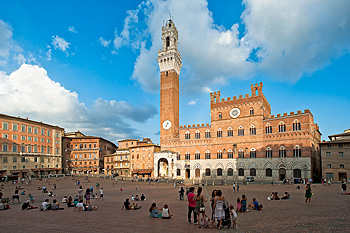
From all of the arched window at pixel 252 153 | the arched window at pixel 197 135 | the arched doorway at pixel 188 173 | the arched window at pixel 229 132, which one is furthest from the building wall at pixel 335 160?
the arched doorway at pixel 188 173

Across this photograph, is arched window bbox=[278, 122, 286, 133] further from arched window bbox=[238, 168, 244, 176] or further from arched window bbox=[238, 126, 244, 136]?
arched window bbox=[238, 168, 244, 176]

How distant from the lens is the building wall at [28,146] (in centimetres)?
5597

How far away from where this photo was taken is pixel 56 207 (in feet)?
56.1

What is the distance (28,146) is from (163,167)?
34.9 meters

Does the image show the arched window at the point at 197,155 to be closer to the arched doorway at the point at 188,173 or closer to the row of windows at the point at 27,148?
the arched doorway at the point at 188,173

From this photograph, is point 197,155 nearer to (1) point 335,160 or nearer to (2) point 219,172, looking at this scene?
(2) point 219,172

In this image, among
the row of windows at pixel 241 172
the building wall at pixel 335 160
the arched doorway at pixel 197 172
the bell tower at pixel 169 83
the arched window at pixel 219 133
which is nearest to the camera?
the building wall at pixel 335 160

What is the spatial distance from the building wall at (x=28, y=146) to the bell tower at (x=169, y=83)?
32.3 m

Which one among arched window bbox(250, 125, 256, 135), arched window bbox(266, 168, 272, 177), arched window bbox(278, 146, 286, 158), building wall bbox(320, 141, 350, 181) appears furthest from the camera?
arched window bbox(250, 125, 256, 135)

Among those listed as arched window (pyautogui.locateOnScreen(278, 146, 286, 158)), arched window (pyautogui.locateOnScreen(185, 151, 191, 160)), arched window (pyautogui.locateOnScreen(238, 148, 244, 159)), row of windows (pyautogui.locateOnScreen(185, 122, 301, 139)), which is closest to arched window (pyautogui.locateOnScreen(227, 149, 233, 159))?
arched window (pyautogui.locateOnScreen(238, 148, 244, 159))

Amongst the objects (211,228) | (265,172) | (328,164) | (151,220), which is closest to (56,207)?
(151,220)

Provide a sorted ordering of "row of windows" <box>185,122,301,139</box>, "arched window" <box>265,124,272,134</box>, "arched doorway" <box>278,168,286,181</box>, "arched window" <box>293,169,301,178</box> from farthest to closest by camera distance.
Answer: "arched window" <box>265,124,272,134</box> < "arched doorway" <box>278,168,286,181</box> < "row of windows" <box>185,122,301,139</box> < "arched window" <box>293,169,301,178</box>

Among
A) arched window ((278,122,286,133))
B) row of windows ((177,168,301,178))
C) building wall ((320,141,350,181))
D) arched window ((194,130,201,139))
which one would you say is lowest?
row of windows ((177,168,301,178))

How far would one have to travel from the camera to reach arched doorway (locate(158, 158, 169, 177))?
63031 millimetres
